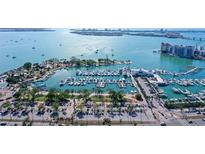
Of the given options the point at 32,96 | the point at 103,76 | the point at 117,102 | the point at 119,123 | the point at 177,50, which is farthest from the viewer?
the point at 177,50

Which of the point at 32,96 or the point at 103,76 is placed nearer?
the point at 32,96

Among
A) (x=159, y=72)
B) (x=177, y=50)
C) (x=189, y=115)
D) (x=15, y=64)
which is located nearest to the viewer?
(x=189, y=115)

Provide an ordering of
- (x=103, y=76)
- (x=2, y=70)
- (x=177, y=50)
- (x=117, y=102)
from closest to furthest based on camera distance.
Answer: (x=117, y=102) → (x=103, y=76) → (x=2, y=70) → (x=177, y=50)

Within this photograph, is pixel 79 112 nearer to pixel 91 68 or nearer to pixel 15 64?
pixel 91 68

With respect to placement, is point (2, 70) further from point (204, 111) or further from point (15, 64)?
point (204, 111)

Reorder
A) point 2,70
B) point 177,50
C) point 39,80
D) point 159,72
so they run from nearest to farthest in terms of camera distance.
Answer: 1. point 39,80
2. point 159,72
3. point 2,70
4. point 177,50

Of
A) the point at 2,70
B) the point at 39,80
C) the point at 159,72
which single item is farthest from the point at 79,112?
the point at 2,70

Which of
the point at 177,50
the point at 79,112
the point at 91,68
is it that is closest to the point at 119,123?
the point at 79,112

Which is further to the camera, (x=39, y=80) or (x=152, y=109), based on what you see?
(x=39, y=80)

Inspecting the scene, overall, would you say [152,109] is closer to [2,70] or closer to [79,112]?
[79,112]
